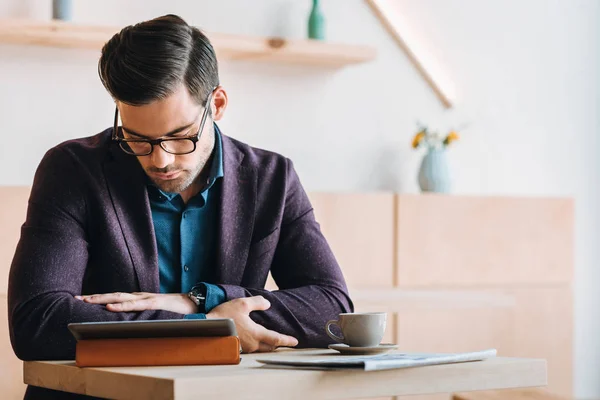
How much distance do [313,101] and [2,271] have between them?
1507 millimetres

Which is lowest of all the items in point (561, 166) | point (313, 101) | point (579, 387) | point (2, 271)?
point (579, 387)

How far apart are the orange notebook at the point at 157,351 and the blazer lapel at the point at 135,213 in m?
0.45

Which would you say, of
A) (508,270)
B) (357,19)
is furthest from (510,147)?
(357,19)

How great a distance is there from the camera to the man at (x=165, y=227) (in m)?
1.87

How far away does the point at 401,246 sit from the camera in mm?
4020

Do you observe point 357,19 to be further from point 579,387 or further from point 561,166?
point 579,387

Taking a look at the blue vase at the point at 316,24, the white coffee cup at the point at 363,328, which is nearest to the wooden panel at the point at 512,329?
the blue vase at the point at 316,24

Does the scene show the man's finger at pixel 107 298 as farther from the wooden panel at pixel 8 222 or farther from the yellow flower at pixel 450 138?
the yellow flower at pixel 450 138

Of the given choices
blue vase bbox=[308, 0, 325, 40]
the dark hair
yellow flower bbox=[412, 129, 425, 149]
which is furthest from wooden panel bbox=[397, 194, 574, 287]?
the dark hair

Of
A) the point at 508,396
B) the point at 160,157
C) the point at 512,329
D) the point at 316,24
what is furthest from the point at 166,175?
the point at 512,329

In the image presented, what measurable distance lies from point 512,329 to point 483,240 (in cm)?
41

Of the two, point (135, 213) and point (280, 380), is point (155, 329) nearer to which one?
point (280, 380)

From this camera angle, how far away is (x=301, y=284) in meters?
2.17

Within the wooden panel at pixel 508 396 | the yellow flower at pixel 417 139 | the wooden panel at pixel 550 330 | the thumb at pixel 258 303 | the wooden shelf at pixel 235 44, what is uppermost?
the wooden shelf at pixel 235 44
